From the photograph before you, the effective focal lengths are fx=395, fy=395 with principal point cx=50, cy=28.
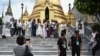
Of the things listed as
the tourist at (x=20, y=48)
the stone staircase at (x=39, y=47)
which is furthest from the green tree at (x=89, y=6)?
the tourist at (x=20, y=48)

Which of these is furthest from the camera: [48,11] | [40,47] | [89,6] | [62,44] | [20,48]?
[48,11]

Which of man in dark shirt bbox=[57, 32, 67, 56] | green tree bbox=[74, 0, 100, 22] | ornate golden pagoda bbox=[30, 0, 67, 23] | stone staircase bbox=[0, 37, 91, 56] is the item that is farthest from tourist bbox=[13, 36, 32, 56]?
ornate golden pagoda bbox=[30, 0, 67, 23]

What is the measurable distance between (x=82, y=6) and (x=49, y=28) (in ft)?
16.1

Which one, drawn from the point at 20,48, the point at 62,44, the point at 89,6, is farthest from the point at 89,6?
the point at 20,48

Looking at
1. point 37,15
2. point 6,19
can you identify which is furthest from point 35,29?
point 6,19

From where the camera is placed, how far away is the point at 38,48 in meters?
22.5

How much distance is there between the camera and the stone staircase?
68.2ft

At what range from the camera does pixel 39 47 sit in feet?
75.8

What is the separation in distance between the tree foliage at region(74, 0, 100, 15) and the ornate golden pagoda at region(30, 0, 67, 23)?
1429cm

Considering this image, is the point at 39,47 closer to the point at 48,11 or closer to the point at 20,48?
the point at 20,48

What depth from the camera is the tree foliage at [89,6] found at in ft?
96.7

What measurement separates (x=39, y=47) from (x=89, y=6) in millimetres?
8473

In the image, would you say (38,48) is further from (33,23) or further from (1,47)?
(33,23)

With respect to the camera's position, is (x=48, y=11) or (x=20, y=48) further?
(x=48, y=11)
